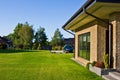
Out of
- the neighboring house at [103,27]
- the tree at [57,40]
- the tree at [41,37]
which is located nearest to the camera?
the neighboring house at [103,27]

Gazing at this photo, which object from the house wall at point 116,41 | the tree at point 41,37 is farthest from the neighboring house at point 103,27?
the tree at point 41,37

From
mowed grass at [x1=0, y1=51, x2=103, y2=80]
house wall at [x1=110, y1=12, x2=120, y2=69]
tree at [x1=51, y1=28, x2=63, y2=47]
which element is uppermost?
tree at [x1=51, y1=28, x2=63, y2=47]

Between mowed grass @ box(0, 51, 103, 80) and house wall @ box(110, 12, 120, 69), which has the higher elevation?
house wall @ box(110, 12, 120, 69)

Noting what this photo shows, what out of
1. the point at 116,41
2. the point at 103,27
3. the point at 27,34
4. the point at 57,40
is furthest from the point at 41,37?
the point at 116,41

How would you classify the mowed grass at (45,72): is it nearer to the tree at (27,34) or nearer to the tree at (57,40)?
the tree at (57,40)

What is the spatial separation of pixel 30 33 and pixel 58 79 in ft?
225

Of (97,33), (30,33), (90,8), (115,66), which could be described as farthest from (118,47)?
(30,33)

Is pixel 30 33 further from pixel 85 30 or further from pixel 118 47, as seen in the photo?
pixel 118 47

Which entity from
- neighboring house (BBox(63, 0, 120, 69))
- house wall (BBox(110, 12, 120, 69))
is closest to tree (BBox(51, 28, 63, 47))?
neighboring house (BBox(63, 0, 120, 69))

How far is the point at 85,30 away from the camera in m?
21.2

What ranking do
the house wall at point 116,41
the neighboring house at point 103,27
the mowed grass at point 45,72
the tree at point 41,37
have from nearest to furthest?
the neighboring house at point 103,27
the mowed grass at point 45,72
the house wall at point 116,41
the tree at point 41,37

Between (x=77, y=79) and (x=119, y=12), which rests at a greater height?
(x=119, y=12)

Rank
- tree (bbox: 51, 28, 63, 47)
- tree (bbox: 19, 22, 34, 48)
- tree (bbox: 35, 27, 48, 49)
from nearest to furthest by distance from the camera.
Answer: tree (bbox: 51, 28, 63, 47) < tree (bbox: 19, 22, 34, 48) < tree (bbox: 35, 27, 48, 49)

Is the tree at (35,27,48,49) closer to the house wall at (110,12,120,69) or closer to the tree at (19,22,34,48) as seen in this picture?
the tree at (19,22,34,48)
